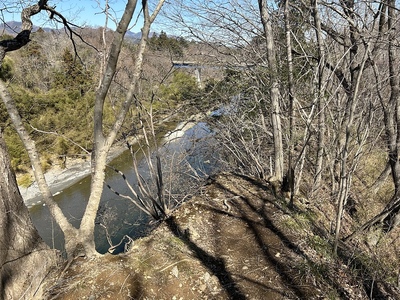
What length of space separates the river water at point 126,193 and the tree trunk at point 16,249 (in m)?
3.52

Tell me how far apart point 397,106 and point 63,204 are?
9581 mm

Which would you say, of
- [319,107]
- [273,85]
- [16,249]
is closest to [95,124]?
[16,249]

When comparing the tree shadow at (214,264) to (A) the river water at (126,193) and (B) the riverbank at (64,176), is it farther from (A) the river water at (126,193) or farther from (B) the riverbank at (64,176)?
(B) the riverbank at (64,176)

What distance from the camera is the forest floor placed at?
246cm

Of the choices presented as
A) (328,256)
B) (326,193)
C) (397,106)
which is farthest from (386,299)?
(397,106)

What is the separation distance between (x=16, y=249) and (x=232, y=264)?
201cm

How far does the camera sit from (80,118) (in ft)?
43.6

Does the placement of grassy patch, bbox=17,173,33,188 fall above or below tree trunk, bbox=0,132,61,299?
below

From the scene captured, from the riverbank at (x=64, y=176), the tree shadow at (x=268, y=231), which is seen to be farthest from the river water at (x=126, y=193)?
the tree shadow at (x=268, y=231)

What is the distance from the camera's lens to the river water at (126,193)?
7.06 m

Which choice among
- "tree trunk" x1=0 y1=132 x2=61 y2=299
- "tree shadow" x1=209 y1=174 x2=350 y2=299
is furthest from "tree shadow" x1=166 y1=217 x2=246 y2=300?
"tree trunk" x1=0 y1=132 x2=61 y2=299

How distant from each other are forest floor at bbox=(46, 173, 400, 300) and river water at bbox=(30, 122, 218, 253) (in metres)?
2.44

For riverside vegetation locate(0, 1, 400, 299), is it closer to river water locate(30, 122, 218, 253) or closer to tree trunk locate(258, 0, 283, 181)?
tree trunk locate(258, 0, 283, 181)

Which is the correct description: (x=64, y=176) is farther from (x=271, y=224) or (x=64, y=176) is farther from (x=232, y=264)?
(x=232, y=264)
